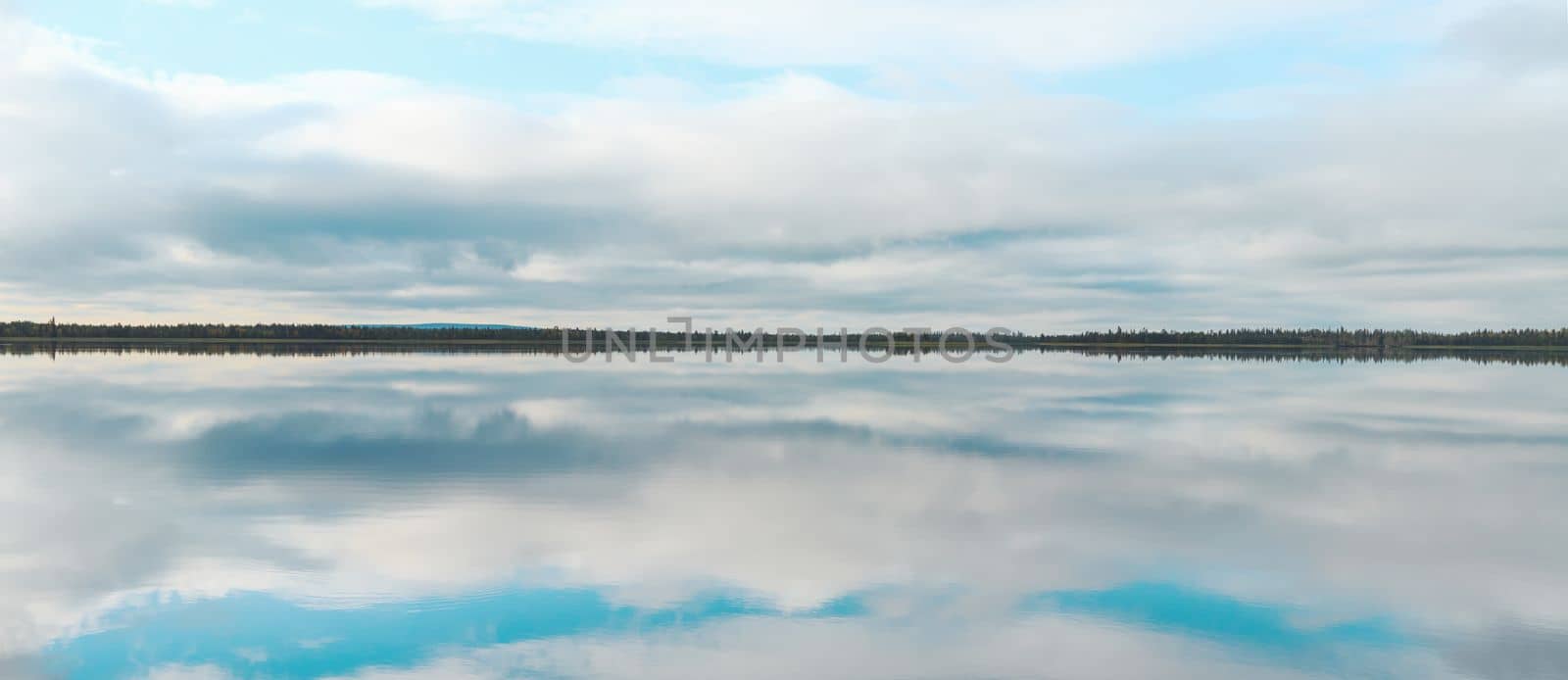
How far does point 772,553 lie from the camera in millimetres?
12742

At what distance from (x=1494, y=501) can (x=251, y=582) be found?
21520 mm

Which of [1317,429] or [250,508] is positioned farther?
[1317,429]

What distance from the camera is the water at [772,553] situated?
920 centimetres

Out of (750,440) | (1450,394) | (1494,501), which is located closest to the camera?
(1494,501)

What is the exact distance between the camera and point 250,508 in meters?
15.6

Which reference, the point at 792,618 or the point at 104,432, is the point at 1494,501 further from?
the point at 104,432

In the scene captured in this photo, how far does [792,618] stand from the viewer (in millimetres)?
10070

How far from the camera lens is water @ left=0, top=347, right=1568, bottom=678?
920 cm

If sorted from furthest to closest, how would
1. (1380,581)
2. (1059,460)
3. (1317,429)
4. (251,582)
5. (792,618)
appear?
(1317,429)
(1059,460)
(1380,581)
(251,582)
(792,618)

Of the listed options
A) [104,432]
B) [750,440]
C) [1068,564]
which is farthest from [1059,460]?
[104,432]

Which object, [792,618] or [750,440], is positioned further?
[750,440]

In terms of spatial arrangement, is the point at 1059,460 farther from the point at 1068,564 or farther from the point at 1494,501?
the point at 1068,564

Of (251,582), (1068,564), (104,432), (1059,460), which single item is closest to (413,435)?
(104,432)

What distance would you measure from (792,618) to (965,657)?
2.00 m
